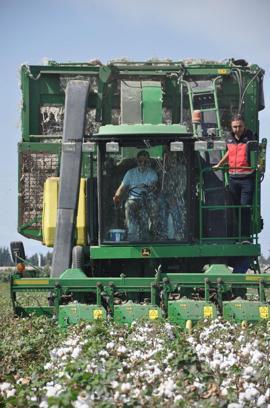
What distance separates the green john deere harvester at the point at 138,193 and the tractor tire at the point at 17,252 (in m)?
0.02

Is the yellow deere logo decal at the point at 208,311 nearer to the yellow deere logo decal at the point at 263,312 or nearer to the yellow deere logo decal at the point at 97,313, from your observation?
the yellow deere logo decal at the point at 263,312

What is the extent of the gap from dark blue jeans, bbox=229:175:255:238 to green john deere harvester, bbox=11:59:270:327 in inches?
3.2

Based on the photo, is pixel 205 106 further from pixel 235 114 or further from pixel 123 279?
pixel 123 279

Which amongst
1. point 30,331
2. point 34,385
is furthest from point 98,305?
point 34,385

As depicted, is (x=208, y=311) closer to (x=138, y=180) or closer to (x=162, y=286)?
(x=162, y=286)

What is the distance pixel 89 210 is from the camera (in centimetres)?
1299

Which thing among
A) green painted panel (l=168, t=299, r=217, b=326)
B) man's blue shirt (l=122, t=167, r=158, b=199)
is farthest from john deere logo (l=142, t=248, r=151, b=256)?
green painted panel (l=168, t=299, r=217, b=326)

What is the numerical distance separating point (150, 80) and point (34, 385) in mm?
8763

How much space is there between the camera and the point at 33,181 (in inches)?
539

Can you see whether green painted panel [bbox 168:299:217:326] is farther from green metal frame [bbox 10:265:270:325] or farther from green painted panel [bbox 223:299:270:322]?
green painted panel [bbox 223:299:270:322]

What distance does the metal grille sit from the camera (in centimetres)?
1355

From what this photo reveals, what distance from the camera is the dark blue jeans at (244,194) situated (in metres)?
12.9

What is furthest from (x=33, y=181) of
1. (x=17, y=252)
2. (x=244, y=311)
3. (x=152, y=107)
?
(x=244, y=311)

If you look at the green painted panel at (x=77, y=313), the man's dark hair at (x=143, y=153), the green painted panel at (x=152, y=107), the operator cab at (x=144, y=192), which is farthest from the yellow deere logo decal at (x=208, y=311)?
the green painted panel at (x=152, y=107)
